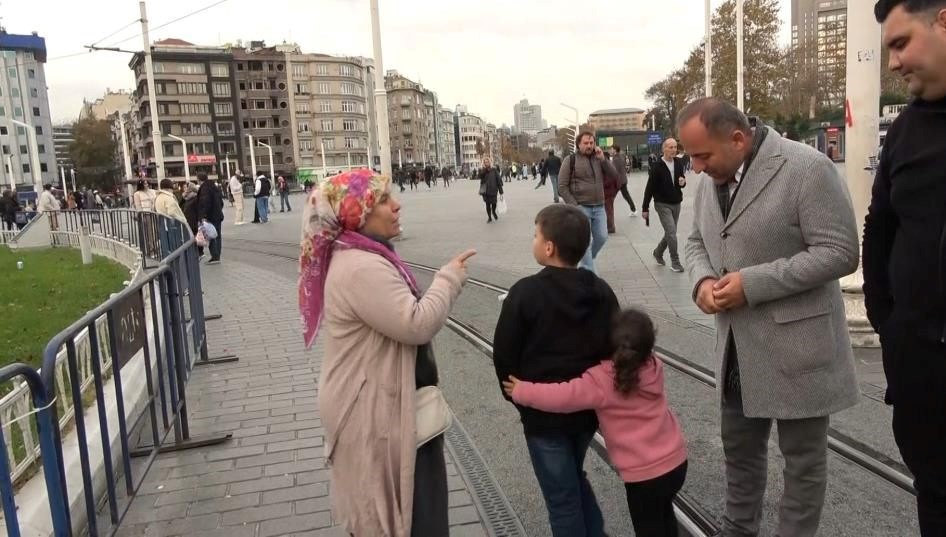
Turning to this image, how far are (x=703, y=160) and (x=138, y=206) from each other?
18285mm

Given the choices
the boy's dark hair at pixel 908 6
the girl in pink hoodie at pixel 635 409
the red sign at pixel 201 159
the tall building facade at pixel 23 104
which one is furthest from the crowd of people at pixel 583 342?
the tall building facade at pixel 23 104

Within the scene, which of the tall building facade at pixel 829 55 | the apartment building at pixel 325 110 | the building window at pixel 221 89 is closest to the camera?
the tall building facade at pixel 829 55

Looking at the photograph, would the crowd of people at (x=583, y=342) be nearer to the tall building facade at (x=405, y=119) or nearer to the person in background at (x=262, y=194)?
the person in background at (x=262, y=194)

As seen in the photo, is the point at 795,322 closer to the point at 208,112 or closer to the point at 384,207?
the point at 384,207

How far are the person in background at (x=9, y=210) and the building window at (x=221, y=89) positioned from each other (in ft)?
267

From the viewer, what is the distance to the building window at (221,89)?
109 metres

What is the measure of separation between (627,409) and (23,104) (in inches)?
5166

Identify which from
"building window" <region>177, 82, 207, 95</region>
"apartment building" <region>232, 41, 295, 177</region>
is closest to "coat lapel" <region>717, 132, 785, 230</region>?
"apartment building" <region>232, 41, 295, 177</region>

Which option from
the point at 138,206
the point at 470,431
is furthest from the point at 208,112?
the point at 470,431

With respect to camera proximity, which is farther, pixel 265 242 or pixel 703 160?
pixel 265 242

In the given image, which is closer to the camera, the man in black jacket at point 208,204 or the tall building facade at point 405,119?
the man in black jacket at point 208,204

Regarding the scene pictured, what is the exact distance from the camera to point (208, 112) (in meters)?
109

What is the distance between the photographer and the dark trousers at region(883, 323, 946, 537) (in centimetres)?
196

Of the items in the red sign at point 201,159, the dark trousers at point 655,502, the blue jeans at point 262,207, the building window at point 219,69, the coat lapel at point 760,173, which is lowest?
the dark trousers at point 655,502
